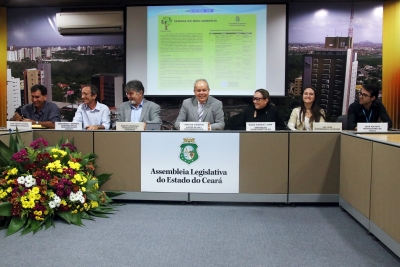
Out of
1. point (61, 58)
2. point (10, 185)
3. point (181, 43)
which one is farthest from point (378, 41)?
point (10, 185)

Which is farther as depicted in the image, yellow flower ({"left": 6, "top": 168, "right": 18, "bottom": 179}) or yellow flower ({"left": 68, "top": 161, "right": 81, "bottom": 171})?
yellow flower ({"left": 68, "top": 161, "right": 81, "bottom": 171})

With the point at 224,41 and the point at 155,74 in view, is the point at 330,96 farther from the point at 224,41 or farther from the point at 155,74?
the point at 155,74

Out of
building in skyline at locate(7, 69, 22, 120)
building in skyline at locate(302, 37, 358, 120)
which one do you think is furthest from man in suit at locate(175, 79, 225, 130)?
building in skyline at locate(7, 69, 22, 120)

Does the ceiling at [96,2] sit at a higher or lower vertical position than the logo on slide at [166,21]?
higher

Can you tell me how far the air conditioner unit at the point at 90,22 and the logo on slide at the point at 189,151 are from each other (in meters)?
2.74

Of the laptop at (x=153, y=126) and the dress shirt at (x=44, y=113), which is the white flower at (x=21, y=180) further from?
the dress shirt at (x=44, y=113)

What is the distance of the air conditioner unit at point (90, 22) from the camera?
575cm

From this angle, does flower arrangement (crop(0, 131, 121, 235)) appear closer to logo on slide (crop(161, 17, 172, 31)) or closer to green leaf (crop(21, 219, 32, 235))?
green leaf (crop(21, 219, 32, 235))

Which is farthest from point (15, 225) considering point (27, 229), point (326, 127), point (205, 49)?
point (205, 49)

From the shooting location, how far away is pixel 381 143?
269 centimetres

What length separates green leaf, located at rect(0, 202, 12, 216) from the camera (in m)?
2.94

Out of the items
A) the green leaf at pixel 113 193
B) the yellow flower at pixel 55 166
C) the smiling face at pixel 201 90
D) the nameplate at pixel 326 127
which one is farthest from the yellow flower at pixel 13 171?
the nameplate at pixel 326 127

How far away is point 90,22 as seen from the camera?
5.78 metres

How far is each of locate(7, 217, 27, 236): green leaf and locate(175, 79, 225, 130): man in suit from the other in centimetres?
176
